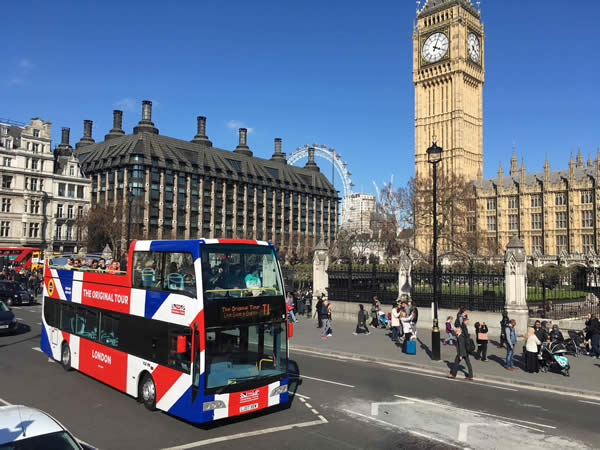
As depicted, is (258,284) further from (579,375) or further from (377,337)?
(377,337)

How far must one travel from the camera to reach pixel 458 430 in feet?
31.6

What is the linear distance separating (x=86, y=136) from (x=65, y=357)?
346ft

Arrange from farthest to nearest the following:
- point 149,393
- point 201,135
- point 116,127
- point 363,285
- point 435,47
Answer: point 201,135 → point 116,127 → point 435,47 → point 363,285 → point 149,393

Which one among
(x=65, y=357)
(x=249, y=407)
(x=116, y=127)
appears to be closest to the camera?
(x=249, y=407)

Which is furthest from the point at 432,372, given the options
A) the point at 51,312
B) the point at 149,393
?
the point at 51,312

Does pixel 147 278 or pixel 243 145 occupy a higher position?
pixel 243 145

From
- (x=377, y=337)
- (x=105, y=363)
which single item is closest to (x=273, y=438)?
(x=105, y=363)

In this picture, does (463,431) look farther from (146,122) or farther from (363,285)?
(146,122)

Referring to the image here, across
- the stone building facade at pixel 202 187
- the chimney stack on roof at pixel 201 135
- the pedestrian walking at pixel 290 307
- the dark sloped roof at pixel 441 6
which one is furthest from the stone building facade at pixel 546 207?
the chimney stack on roof at pixel 201 135

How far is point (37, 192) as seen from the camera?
64.4m

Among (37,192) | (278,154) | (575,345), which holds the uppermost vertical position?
(278,154)

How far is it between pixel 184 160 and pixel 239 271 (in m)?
90.7

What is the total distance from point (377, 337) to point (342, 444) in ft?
46.7

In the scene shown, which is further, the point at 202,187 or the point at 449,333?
the point at 202,187
